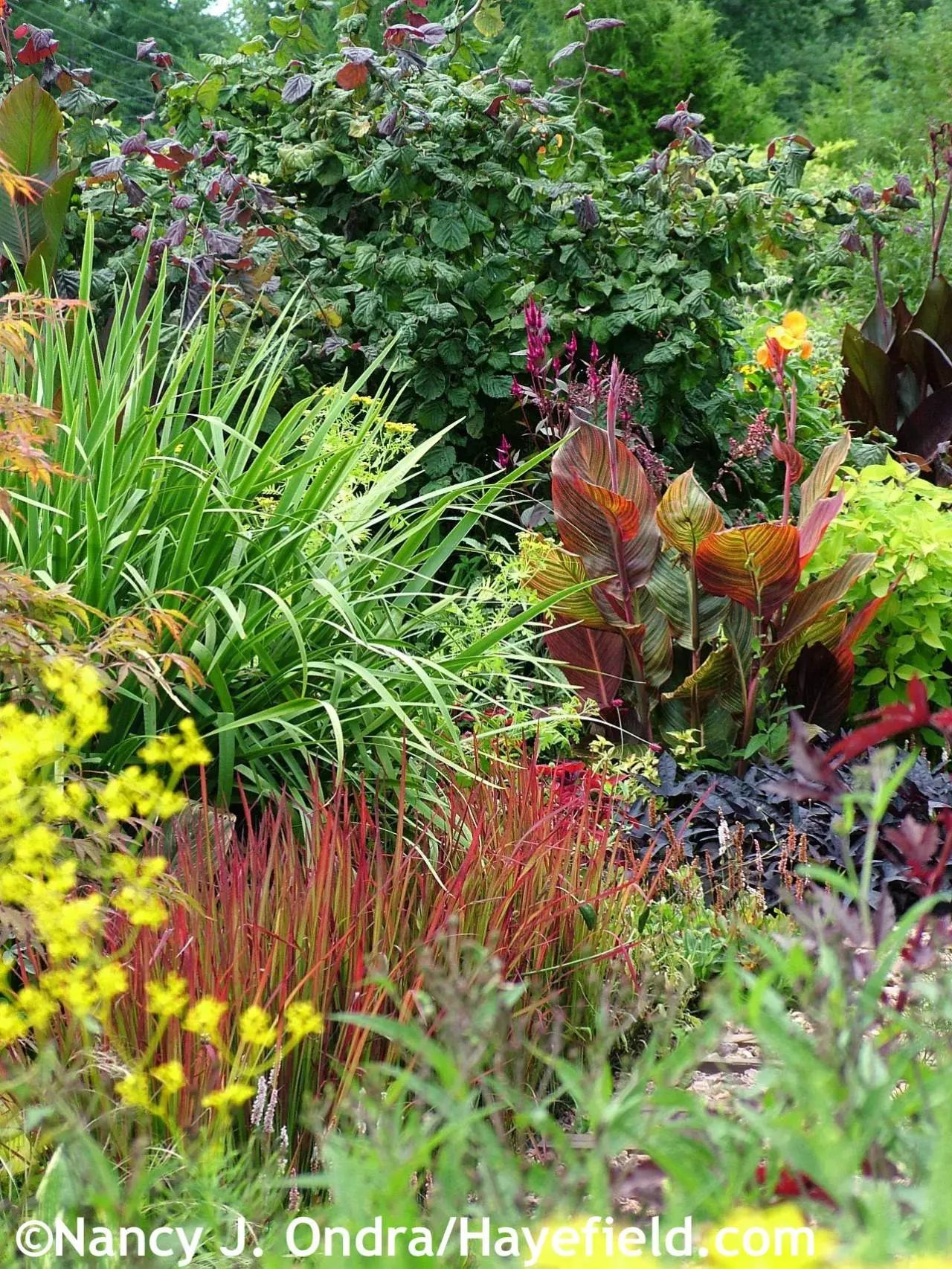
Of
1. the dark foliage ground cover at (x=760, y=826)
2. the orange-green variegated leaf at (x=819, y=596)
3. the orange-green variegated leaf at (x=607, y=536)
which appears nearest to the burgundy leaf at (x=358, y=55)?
the orange-green variegated leaf at (x=607, y=536)

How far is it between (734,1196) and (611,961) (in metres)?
1.54

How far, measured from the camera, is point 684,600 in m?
3.93

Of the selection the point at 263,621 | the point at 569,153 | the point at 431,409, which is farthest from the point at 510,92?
the point at 263,621

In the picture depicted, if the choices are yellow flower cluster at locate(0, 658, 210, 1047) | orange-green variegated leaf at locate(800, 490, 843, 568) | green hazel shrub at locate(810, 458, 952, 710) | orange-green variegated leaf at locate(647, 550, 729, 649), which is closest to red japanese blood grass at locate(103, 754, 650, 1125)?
yellow flower cluster at locate(0, 658, 210, 1047)

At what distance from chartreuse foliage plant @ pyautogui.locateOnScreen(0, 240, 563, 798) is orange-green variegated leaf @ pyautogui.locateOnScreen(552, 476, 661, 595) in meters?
0.50

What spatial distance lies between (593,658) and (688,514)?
552 millimetres

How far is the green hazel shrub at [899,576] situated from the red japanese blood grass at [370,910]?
1.72 meters

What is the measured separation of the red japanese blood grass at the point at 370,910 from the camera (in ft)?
6.55

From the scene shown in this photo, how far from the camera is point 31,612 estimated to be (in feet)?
7.46

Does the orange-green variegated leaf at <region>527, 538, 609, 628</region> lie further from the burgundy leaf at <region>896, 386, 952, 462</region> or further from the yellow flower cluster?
the burgundy leaf at <region>896, 386, 952, 462</region>

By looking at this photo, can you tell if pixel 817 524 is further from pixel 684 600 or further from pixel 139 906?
pixel 139 906

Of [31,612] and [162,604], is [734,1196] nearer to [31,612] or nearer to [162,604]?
[31,612]

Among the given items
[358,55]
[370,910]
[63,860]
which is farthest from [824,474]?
[63,860]

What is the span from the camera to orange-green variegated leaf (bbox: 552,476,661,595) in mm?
3734
